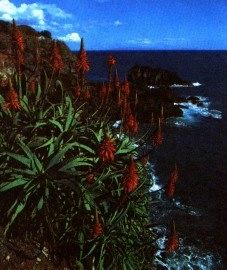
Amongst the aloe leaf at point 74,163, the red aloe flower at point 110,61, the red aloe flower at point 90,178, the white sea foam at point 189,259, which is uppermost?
the red aloe flower at point 110,61

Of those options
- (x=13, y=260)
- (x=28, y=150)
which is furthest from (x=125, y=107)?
(x=13, y=260)

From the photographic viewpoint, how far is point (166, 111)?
2930 centimetres

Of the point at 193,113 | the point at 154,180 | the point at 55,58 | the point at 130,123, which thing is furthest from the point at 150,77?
the point at 55,58

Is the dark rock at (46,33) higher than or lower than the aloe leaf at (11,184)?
lower

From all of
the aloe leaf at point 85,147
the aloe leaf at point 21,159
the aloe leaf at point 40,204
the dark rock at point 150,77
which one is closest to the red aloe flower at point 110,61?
the aloe leaf at point 85,147

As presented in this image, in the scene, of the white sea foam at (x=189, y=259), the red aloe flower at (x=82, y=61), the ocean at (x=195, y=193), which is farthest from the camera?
the ocean at (x=195, y=193)

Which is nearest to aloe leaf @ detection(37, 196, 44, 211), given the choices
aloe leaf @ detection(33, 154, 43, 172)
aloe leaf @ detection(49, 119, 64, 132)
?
aloe leaf @ detection(33, 154, 43, 172)

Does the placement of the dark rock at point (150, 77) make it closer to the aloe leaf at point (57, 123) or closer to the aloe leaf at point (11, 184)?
the aloe leaf at point (57, 123)

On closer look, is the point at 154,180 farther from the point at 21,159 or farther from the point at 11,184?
the point at 11,184

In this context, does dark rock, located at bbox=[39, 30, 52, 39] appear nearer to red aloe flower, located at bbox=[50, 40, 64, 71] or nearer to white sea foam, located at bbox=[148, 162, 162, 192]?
white sea foam, located at bbox=[148, 162, 162, 192]

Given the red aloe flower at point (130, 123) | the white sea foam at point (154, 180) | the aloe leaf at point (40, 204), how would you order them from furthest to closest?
the white sea foam at point (154, 180), the red aloe flower at point (130, 123), the aloe leaf at point (40, 204)

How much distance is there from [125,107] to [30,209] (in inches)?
96.8

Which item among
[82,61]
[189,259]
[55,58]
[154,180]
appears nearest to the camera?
[82,61]

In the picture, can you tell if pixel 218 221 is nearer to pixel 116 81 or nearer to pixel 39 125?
pixel 116 81
